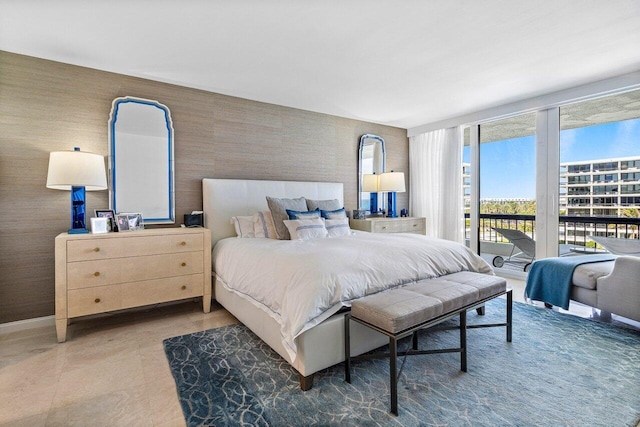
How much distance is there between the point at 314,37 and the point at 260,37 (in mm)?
438

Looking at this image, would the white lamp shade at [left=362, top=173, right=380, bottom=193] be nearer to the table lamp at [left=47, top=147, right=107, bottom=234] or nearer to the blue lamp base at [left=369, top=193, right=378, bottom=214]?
the blue lamp base at [left=369, top=193, right=378, bottom=214]

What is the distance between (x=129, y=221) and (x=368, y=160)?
142 inches

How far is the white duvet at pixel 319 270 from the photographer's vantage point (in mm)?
1861

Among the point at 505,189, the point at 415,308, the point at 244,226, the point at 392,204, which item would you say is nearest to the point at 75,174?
the point at 244,226

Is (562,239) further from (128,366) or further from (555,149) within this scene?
(128,366)

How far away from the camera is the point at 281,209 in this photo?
345 cm

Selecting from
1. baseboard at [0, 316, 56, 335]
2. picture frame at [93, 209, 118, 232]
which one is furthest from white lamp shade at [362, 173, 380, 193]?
baseboard at [0, 316, 56, 335]

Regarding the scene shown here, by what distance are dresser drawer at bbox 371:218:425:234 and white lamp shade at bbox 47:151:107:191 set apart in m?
3.35

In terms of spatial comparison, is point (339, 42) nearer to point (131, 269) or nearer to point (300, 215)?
point (300, 215)

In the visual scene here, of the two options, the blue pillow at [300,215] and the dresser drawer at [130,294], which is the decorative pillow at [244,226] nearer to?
the blue pillow at [300,215]

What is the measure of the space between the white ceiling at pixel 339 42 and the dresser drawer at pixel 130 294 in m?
2.06

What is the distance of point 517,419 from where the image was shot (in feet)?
5.18

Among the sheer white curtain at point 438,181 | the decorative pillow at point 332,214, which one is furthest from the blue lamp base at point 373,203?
the decorative pillow at point 332,214

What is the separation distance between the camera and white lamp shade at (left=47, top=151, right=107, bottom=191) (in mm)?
2607
